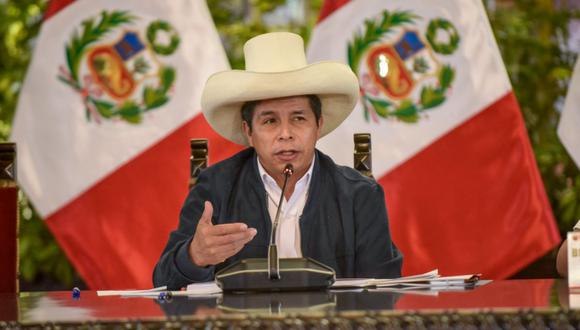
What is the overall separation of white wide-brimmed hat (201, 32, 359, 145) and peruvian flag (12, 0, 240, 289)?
1121 millimetres

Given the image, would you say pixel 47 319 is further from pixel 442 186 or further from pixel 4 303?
pixel 442 186

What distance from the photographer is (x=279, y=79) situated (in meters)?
2.14

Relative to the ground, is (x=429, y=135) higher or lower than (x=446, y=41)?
lower

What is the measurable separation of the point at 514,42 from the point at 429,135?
1187 millimetres

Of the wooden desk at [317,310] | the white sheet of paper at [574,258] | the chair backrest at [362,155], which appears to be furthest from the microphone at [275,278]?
the chair backrest at [362,155]

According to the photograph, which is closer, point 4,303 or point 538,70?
point 4,303

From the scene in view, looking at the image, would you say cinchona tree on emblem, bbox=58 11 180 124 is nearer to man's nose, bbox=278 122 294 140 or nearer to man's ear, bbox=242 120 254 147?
man's ear, bbox=242 120 254 147

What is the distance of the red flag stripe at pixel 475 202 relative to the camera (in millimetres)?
3266

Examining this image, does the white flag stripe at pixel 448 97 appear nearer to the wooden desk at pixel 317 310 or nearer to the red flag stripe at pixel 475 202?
the red flag stripe at pixel 475 202

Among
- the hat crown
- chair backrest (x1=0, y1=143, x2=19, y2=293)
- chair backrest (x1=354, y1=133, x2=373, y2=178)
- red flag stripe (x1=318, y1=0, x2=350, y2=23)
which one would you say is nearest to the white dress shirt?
the hat crown

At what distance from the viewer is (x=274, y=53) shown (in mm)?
2238

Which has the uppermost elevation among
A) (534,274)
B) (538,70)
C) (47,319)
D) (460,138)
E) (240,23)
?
(240,23)

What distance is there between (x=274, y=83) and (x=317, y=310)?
2.86 feet

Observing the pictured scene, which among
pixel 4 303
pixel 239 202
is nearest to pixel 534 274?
pixel 239 202
